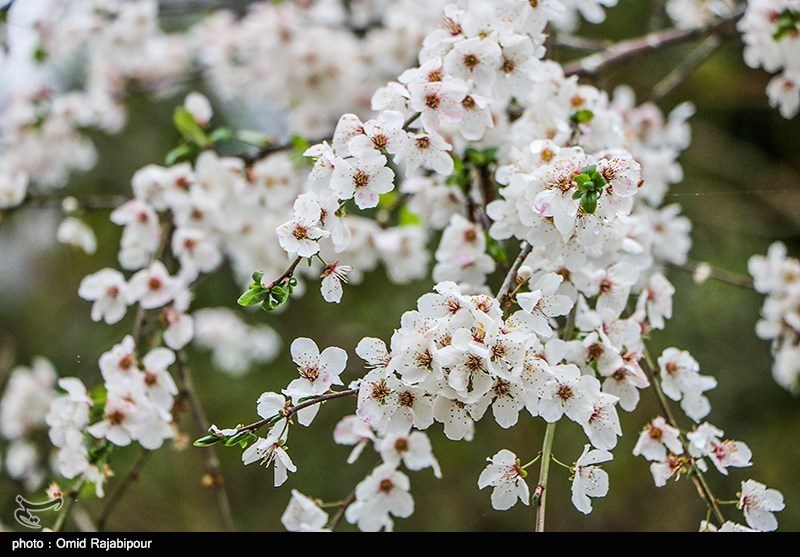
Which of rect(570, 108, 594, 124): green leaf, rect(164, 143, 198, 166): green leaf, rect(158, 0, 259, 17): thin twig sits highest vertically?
rect(570, 108, 594, 124): green leaf

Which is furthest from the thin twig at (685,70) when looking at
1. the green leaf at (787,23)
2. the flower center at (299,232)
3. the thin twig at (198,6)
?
the thin twig at (198,6)

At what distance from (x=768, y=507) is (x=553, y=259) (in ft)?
1.46

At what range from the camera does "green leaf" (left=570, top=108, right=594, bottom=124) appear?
1186mm

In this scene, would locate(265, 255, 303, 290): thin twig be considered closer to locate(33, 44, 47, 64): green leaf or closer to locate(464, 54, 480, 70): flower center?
locate(464, 54, 480, 70): flower center

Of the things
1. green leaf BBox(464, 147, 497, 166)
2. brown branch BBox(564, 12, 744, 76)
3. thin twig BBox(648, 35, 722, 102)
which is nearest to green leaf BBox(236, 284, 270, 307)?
green leaf BBox(464, 147, 497, 166)

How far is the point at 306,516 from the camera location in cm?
109

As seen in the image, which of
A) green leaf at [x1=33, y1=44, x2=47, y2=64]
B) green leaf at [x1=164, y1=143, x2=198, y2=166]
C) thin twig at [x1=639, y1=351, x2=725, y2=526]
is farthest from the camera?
green leaf at [x1=33, y1=44, x2=47, y2=64]

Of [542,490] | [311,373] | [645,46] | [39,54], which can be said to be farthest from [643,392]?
[39,54]

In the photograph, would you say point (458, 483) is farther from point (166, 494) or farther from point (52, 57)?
point (52, 57)

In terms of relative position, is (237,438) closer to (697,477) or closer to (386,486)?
(386,486)

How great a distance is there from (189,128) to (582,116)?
82 cm

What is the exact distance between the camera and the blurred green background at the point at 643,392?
2.77 meters

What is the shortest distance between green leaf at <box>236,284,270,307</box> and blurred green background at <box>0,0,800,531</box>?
1.53 m

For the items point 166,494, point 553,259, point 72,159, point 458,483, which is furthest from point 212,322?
point 553,259
